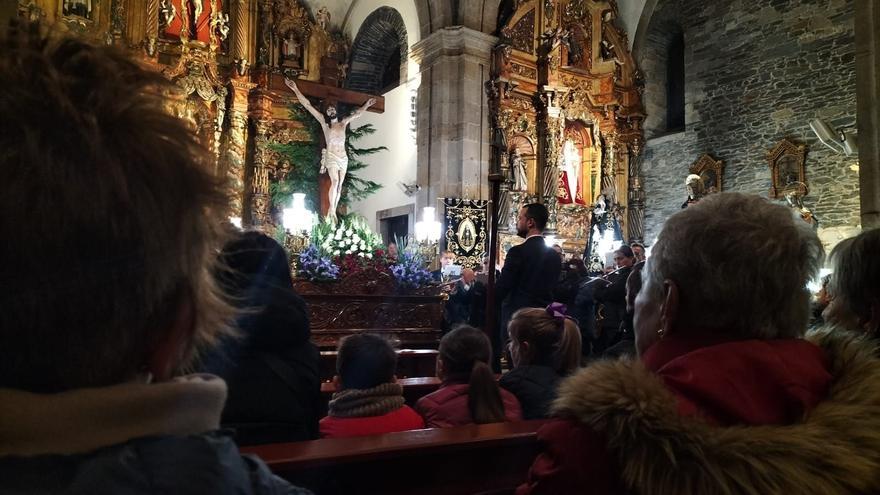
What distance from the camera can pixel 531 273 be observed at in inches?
201

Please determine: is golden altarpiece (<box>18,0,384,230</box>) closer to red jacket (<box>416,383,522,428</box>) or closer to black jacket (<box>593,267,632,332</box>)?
black jacket (<box>593,267,632,332</box>)

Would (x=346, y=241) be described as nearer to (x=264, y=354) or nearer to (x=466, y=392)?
(x=466, y=392)

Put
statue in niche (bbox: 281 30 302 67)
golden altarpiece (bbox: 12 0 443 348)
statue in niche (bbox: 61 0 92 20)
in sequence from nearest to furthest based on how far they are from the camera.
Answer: statue in niche (bbox: 61 0 92 20), golden altarpiece (bbox: 12 0 443 348), statue in niche (bbox: 281 30 302 67)

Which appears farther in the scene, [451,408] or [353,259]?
[353,259]

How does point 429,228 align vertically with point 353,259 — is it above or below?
above

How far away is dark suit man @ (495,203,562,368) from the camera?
5.08 m

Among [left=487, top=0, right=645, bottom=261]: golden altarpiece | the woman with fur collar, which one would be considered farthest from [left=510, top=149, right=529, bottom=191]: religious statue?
the woman with fur collar

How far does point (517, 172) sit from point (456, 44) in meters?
2.95

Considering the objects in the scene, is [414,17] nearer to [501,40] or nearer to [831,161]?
[501,40]

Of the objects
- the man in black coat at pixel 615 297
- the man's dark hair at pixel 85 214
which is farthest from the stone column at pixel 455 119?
the man's dark hair at pixel 85 214

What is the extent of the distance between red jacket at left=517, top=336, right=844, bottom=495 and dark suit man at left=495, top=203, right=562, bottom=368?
382 centimetres

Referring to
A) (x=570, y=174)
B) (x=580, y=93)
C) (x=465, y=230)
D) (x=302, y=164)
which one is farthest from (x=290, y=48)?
(x=570, y=174)

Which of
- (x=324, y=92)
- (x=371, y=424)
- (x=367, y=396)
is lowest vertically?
(x=371, y=424)

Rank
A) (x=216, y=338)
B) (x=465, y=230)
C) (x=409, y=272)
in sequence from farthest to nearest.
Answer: (x=465, y=230)
(x=409, y=272)
(x=216, y=338)
